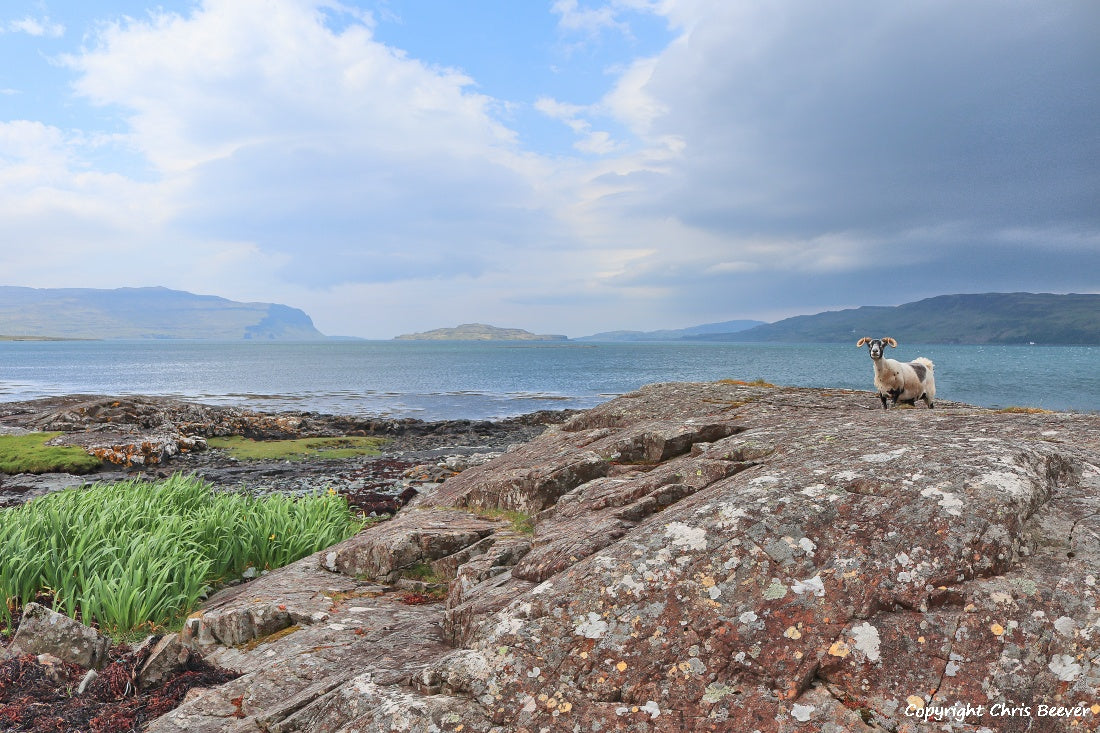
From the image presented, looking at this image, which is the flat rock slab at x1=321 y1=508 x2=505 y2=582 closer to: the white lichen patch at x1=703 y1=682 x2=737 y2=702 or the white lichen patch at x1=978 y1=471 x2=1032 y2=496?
the white lichen patch at x1=703 y1=682 x2=737 y2=702

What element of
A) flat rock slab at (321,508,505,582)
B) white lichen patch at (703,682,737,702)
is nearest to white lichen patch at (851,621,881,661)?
white lichen patch at (703,682,737,702)

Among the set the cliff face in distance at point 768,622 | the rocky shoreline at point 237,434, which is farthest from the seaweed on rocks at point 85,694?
the rocky shoreline at point 237,434

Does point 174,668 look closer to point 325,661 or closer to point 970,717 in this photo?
point 325,661

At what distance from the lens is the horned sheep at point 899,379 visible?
48.9 ft

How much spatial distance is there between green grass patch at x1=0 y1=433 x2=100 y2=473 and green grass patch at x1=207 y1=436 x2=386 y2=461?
21.8 ft

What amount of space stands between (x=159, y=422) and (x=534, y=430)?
26109 millimetres

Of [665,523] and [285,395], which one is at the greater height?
[665,523]

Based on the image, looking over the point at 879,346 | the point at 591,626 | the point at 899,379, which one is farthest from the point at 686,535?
the point at 879,346

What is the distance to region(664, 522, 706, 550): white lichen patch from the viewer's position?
468cm

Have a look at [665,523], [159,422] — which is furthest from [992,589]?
[159,422]

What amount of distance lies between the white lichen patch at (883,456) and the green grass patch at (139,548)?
8751mm

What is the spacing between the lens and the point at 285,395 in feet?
260

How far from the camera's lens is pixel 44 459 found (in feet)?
84.3

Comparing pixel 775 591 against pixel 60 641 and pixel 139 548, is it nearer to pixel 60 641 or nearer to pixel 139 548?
pixel 60 641
